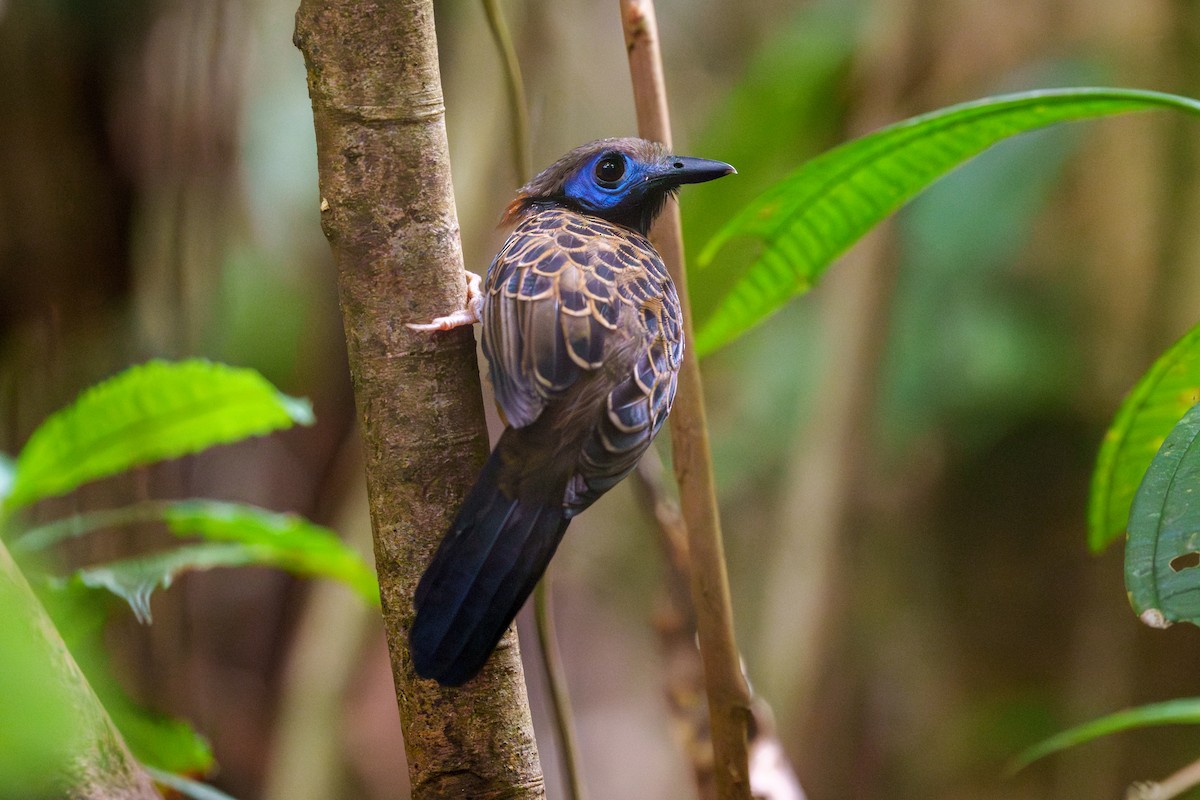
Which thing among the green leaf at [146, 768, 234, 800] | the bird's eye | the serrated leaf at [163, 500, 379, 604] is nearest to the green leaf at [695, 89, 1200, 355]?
the bird's eye

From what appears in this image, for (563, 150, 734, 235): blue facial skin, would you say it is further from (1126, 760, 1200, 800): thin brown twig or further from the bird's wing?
(1126, 760, 1200, 800): thin brown twig

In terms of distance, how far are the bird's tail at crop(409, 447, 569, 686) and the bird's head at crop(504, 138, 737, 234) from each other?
35.4 inches

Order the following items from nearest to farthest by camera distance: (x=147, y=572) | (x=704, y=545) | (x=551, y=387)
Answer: (x=551, y=387) < (x=704, y=545) < (x=147, y=572)

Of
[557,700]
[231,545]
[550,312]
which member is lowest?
[557,700]

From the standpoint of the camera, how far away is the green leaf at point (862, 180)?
5.50ft

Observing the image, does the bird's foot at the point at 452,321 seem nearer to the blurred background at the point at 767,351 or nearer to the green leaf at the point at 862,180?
the green leaf at the point at 862,180

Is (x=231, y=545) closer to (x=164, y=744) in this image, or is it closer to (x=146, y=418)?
(x=146, y=418)

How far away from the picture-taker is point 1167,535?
52.1 inches

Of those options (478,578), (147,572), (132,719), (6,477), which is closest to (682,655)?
(478,578)

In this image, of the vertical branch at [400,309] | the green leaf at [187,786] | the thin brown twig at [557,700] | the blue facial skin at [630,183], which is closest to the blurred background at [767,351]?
the green leaf at [187,786]

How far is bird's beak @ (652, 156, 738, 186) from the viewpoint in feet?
6.54

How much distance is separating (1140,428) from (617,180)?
1.13 m

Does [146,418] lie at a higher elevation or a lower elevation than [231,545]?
higher

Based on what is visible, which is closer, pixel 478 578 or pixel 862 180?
pixel 478 578
